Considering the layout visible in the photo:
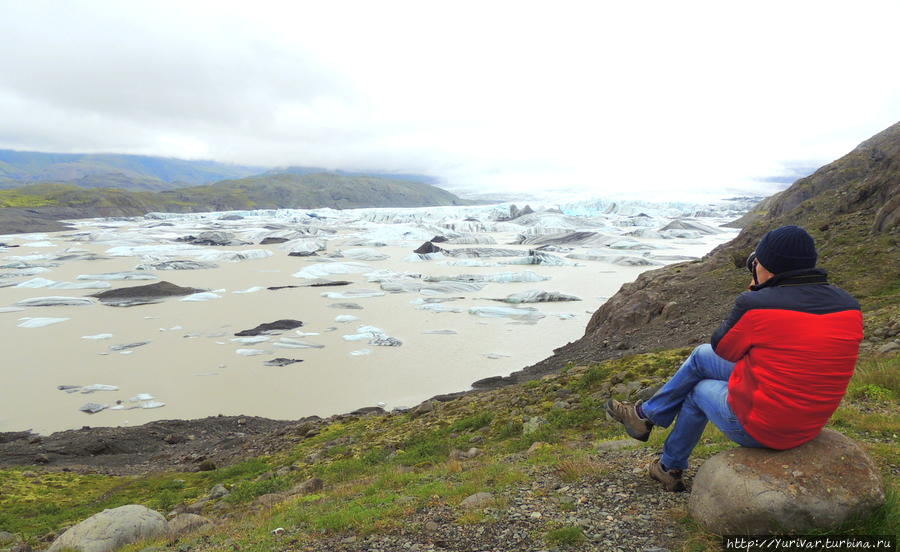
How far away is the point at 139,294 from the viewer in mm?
38531

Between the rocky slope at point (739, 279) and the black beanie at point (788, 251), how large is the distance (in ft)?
34.3

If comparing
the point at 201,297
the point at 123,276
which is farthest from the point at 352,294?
the point at 123,276

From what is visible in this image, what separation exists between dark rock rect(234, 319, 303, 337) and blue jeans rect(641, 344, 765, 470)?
86.9 ft

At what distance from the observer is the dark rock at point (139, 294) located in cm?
3684

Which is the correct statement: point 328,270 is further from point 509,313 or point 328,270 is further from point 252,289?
point 509,313

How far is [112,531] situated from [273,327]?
908 inches

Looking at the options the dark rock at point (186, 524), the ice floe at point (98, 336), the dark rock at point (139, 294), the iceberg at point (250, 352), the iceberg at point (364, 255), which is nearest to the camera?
the dark rock at point (186, 524)

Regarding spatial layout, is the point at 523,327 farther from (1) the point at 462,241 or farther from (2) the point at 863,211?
(1) the point at 462,241

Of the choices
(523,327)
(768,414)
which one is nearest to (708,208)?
(523,327)

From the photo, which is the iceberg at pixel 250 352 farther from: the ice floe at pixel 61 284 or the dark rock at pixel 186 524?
the ice floe at pixel 61 284

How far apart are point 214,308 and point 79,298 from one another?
11.2 metres

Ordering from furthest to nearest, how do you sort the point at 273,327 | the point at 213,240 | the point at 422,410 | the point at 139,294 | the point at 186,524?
the point at 213,240 → the point at 139,294 → the point at 273,327 → the point at 422,410 → the point at 186,524

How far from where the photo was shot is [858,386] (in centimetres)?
804

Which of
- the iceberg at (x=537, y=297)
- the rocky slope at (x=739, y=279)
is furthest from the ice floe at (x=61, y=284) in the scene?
the rocky slope at (x=739, y=279)
